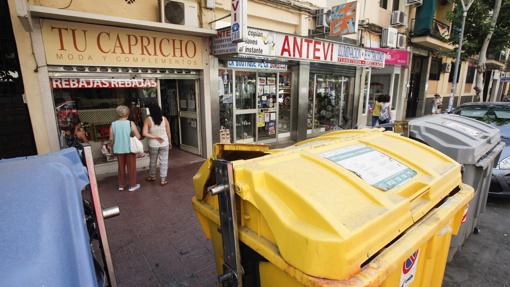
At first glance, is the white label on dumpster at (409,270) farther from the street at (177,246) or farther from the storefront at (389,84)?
the storefront at (389,84)

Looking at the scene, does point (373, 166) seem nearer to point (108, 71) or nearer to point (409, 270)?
point (409, 270)

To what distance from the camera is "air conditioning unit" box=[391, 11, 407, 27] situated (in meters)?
11.8

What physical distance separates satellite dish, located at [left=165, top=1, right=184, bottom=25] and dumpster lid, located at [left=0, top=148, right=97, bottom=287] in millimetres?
5339

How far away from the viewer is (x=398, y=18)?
11812mm

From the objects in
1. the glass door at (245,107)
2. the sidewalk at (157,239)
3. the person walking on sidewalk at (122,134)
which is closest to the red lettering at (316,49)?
the glass door at (245,107)

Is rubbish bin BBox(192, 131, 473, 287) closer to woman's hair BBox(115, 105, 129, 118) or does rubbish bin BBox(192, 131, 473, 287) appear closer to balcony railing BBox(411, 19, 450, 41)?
woman's hair BBox(115, 105, 129, 118)

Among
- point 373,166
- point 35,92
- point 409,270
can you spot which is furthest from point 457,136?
point 35,92

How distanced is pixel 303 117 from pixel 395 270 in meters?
8.10

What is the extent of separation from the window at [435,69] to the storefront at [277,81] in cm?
813

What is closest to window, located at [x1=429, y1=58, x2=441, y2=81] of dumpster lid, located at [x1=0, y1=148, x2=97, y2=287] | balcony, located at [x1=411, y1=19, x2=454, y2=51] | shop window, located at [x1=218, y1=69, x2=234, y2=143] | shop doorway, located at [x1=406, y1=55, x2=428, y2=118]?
shop doorway, located at [x1=406, y1=55, x2=428, y2=118]

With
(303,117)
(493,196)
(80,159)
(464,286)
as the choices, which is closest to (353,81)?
(303,117)

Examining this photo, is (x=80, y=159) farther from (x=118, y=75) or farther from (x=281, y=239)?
(x=118, y=75)

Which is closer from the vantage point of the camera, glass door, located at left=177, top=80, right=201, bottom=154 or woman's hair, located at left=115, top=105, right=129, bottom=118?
woman's hair, located at left=115, top=105, right=129, bottom=118

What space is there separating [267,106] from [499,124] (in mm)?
5607
